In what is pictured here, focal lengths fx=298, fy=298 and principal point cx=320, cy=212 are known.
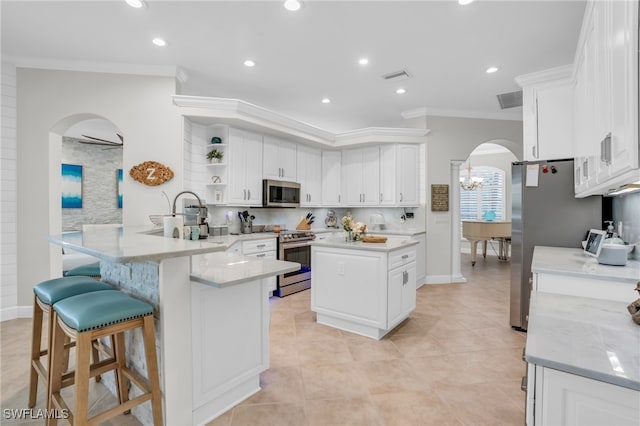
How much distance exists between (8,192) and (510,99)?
6.40 m

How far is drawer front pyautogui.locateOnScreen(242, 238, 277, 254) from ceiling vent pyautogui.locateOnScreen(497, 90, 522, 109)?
3.84m

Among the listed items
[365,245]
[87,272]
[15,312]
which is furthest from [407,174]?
[15,312]

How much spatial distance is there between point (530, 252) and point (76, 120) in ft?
16.8

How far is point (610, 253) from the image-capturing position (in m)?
1.87

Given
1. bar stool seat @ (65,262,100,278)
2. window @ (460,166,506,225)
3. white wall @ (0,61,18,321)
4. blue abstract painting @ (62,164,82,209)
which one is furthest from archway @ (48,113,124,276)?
window @ (460,166,506,225)

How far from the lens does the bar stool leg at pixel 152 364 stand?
1454mm

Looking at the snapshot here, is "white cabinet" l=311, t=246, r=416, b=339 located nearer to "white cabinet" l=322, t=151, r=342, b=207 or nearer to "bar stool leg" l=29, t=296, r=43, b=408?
"bar stool leg" l=29, t=296, r=43, b=408

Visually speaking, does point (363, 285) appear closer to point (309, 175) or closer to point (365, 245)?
point (365, 245)

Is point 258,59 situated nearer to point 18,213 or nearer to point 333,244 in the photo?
point 333,244

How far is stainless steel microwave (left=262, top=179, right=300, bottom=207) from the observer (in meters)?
4.41

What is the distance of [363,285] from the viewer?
2.87 m

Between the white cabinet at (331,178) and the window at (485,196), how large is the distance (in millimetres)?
4428

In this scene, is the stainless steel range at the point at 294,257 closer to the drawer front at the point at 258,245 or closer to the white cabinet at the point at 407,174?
the drawer front at the point at 258,245

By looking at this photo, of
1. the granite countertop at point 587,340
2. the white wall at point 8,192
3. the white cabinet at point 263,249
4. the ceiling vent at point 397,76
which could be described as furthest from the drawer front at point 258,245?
the granite countertop at point 587,340
